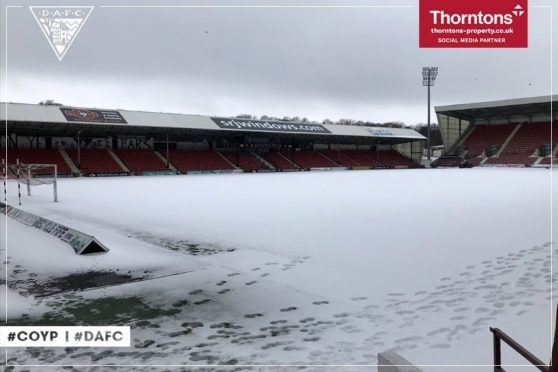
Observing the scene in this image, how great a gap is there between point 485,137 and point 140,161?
1930 inches

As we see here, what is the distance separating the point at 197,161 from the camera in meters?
47.2

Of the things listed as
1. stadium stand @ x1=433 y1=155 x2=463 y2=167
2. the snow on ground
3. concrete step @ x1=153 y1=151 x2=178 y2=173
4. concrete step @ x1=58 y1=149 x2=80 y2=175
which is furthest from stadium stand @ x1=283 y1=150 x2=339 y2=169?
the snow on ground

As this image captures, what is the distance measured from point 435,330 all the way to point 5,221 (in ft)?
37.7

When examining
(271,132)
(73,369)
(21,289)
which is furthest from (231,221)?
(271,132)

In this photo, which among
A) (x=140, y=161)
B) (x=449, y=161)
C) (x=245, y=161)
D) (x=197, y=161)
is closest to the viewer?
(x=140, y=161)

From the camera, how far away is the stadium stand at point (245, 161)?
49188 mm

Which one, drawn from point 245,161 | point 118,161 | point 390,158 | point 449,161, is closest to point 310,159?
point 245,161

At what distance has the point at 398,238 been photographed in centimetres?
849

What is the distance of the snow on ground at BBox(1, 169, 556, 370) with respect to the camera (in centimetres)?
369

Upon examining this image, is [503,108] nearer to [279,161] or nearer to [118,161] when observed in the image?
[279,161]

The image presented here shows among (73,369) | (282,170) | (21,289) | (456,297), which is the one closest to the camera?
(73,369)

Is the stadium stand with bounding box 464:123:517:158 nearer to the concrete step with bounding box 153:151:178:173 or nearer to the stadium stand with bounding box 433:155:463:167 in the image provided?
the stadium stand with bounding box 433:155:463:167

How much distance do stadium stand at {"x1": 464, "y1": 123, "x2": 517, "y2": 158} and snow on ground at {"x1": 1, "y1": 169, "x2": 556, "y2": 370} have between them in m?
56.6

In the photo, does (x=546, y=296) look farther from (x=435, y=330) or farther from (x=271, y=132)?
(x=271, y=132)
